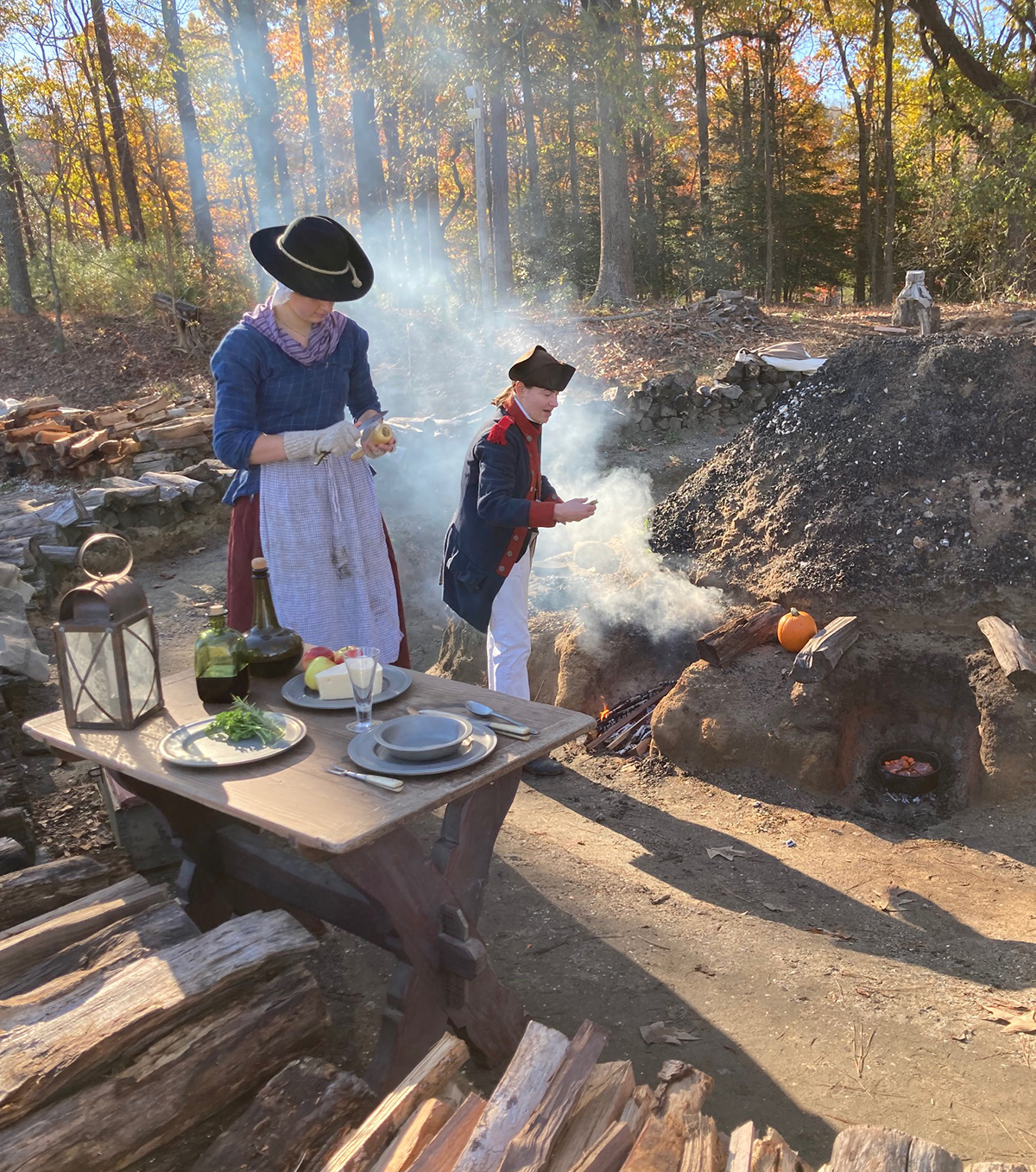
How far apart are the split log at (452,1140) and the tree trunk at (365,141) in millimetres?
15783

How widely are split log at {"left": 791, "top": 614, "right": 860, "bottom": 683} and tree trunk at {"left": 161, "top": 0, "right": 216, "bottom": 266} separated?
1496 cm

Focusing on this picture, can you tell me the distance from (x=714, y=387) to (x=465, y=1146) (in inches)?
338

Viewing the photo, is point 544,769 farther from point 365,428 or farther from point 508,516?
point 365,428

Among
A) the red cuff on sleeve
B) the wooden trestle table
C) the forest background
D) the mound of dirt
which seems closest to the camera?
the wooden trestle table

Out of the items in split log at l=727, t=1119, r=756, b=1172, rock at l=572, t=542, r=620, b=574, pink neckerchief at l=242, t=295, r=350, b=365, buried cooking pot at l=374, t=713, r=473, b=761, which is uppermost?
pink neckerchief at l=242, t=295, r=350, b=365

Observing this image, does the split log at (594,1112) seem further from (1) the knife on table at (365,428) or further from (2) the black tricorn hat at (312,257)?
(2) the black tricorn hat at (312,257)

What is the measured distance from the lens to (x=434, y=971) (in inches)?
97.0

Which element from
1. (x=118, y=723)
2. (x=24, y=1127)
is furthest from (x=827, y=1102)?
(x=118, y=723)

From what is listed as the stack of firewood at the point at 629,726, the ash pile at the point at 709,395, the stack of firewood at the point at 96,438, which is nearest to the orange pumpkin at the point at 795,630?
the stack of firewood at the point at 629,726

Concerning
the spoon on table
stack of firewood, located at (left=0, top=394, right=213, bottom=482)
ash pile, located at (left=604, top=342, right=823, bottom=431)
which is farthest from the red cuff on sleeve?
stack of firewood, located at (left=0, top=394, right=213, bottom=482)

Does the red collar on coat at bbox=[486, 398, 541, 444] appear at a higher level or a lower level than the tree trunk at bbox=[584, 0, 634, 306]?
lower

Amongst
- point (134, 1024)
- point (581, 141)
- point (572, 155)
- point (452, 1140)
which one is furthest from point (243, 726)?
point (581, 141)

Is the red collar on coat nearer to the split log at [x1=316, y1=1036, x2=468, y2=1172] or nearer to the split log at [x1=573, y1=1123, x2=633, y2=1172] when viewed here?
the split log at [x1=316, y1=1036, x2=468, y2=1172]

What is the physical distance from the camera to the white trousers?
4395 millimetres
